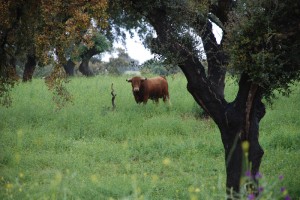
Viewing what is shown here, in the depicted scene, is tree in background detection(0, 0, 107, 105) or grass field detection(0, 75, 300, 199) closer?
grass field detection(0, 75, 300, 199)

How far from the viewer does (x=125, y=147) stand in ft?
55.2

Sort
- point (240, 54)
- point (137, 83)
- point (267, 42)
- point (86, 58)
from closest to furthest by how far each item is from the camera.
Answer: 1. point (267, 42)
2. point (240, 54)
3. point (137, 83)
4. point (86, 58)

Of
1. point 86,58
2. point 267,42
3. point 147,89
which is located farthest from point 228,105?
point 86,58

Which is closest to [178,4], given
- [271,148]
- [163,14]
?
[163,14]

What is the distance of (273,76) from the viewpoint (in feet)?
32.0

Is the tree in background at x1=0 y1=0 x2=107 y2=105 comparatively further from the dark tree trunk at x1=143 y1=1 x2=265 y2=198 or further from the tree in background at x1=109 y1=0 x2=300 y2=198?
the dark tree trunk at x1=143 y1=1 x2=265 y2=198

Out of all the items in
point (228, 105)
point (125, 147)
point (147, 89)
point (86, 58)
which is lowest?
point (125, 147)

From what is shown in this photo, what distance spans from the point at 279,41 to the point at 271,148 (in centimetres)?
719

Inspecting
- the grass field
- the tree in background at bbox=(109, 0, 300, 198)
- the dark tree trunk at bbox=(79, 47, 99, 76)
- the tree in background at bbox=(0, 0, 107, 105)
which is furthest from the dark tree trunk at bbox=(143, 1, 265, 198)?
the dark tree trunk at bbox=(79, 47, 99, 76)

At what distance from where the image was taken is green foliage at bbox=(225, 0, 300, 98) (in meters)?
9.63

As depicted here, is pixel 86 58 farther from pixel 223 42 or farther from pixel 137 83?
pixel 223 42

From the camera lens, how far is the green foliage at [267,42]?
9.63 metres

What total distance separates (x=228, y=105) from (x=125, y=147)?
6.43 metres

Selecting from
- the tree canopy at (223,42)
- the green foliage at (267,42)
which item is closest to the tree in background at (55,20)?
the tree canopy at (223,42)
